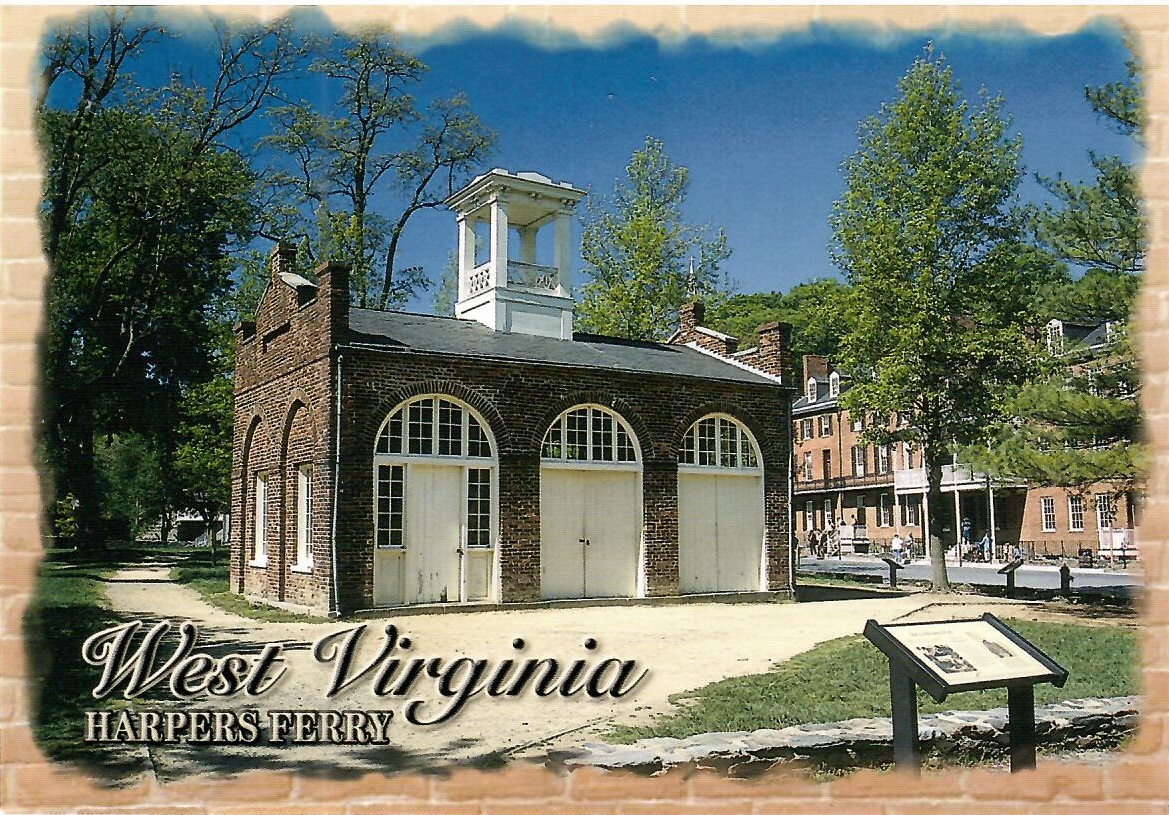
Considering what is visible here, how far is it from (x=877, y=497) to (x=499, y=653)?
35.7 meters

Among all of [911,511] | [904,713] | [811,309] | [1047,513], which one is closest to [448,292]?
[811,309]

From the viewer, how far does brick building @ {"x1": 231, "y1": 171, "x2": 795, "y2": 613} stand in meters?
11.9

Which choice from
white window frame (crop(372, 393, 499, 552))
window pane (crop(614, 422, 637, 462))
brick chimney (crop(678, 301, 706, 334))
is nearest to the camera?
white window frame (crop(372, 393, 499, 552))

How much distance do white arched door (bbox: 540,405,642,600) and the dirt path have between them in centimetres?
62

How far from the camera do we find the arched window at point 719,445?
1457cm

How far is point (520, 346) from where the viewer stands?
1378cm

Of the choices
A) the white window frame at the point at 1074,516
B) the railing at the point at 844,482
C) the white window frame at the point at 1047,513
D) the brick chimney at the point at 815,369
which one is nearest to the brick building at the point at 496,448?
the white window frame at the point at 1074,516

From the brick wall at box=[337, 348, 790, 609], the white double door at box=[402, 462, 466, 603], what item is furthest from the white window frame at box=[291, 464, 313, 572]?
the white double door at box=[402, 462, 466, 603]

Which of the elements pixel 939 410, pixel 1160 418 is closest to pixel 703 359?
pixel 939 410

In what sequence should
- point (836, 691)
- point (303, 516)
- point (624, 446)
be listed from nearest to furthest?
point (836, 691), point (303, 516), point (624, 446)

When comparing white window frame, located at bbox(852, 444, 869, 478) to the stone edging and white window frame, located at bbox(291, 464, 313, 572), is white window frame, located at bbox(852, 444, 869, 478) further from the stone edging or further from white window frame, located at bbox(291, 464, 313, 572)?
the stone edging

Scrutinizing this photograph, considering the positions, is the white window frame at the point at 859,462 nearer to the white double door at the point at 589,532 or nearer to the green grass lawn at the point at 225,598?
the white double door at the point at 589,532

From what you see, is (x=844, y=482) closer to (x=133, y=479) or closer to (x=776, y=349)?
(x=776, y=349)

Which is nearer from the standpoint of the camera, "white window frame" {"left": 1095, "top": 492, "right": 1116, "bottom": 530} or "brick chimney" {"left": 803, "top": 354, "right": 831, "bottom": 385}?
"white window frame" {"left": 1095, "top": 492, "right": 1116, "bottom": 530}
